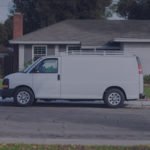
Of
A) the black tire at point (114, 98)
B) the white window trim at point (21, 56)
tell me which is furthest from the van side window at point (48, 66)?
the white window trim at point (21, 56)

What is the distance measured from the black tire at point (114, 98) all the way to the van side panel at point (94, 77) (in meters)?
0.18

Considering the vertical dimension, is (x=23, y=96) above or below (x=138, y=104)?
Result: above

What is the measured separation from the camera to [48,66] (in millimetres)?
22703

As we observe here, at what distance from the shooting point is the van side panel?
73.8ft

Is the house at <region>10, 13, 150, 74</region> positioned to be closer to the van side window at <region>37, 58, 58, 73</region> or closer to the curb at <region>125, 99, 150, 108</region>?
the curb at <region>125, 99, 150, 108</region>

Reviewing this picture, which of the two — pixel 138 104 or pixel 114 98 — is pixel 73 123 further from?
pixel 138 104

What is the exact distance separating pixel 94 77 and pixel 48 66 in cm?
172

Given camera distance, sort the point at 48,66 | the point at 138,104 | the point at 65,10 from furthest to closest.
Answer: the point at 65,10
the point at 138,104
the point at 48,66

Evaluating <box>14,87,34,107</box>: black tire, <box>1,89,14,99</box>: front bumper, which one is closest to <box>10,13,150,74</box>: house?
<box>14,87,34,107</box>: black tire

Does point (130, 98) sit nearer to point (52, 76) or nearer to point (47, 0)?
point (52, 76)

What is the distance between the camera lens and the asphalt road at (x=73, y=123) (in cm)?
1441

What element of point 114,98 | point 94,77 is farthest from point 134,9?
point 94,77

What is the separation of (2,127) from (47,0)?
42.6m

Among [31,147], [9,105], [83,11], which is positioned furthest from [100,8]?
[31,147]
